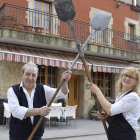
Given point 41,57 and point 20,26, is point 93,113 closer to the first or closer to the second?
point 41,57

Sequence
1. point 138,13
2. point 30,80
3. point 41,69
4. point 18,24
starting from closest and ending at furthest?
point 30,80 → point 18,24 → point 41,69 → point 138,13

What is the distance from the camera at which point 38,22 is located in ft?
30.7

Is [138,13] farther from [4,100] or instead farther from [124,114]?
[124,114]

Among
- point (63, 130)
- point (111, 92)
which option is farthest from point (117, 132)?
point (111, 92)

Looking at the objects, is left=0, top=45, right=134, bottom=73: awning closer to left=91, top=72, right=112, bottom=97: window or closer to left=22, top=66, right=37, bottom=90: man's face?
left=91, top=72, right=112, bottom=97: window

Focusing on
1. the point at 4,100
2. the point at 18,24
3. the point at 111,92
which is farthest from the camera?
the point at 111,92

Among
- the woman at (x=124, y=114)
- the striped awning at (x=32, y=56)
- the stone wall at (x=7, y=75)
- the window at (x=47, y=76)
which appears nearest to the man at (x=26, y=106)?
the woman at (x=124, y=114)

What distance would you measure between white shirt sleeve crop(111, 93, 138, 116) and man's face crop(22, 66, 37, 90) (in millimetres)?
960

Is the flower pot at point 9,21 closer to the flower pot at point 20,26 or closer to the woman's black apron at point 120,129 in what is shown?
the flower pot at point 20,26

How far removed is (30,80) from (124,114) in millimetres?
1114

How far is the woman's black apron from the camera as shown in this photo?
2.21m

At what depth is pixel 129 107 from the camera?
7.23 ft

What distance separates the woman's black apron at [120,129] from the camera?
221 cm

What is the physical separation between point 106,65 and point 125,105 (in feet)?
27.9
